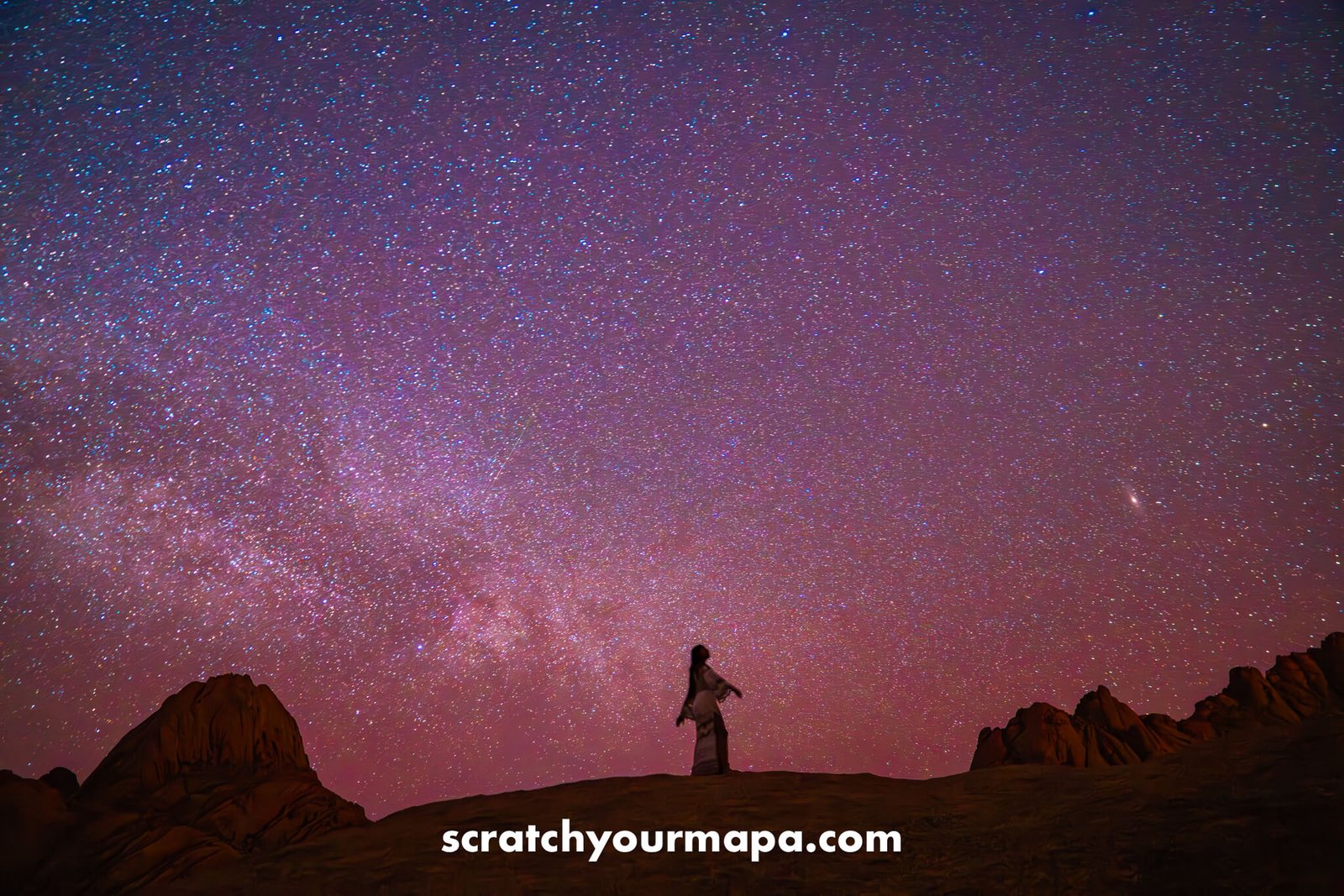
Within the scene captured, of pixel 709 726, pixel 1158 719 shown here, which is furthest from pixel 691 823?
pixel 1158 719

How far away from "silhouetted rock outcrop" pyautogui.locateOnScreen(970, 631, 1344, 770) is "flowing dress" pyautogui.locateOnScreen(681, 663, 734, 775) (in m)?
25.0

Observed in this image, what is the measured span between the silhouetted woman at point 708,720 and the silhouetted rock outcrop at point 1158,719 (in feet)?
81.9

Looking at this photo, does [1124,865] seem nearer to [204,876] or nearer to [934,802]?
[934,802]

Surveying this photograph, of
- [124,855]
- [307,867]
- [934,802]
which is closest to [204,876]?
[307,867]

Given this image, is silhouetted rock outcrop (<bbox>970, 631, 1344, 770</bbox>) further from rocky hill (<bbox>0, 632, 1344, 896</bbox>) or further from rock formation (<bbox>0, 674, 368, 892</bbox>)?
rock formation (<bbox>0, 674, 368, 892</bbox>)

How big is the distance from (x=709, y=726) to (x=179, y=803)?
1165 centimetres

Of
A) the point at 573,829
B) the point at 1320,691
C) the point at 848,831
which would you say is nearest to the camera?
the point at 848,831

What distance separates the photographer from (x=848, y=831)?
537 inches

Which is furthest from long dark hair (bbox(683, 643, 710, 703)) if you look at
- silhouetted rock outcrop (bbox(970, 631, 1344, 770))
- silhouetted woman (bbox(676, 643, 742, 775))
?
silhouetted rock outcrop (bbox(970, 631, 1344, 770))

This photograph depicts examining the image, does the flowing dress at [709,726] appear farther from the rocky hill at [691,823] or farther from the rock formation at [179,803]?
the rock formation at [179,803]

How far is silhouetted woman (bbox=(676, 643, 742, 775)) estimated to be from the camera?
721 inches

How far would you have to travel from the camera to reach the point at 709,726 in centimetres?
1831

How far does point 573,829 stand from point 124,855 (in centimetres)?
917

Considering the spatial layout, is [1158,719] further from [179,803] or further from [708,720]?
[179,803]
